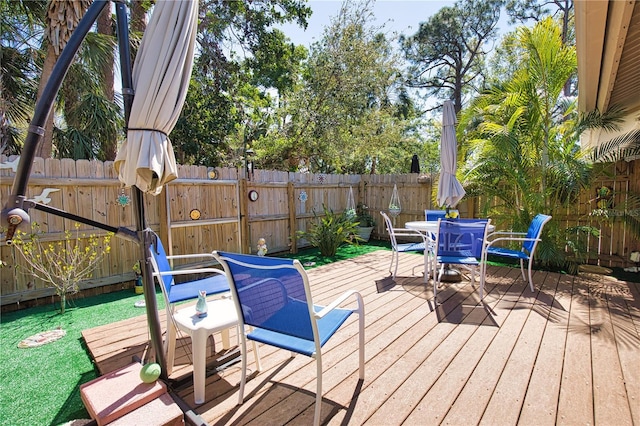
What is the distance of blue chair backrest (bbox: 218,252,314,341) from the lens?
1681 mm

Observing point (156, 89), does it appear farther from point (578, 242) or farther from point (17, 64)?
point (578, 242)

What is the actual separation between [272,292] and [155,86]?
125 centimetres

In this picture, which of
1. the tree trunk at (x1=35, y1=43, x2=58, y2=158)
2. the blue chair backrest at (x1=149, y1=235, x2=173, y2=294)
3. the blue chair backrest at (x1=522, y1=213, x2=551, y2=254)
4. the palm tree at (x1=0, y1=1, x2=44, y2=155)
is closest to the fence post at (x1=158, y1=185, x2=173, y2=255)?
the tree trunk at (x1=35, y1=43, x2=58, y2=158)

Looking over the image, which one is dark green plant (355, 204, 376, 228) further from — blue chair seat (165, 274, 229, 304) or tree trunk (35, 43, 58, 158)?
tree trunk (35, 43, 58, 158)

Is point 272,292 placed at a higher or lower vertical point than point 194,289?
higher

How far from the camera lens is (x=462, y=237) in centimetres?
356

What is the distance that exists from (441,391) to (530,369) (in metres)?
0.73

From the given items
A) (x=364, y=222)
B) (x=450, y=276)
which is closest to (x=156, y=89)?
(x=450, y=276)

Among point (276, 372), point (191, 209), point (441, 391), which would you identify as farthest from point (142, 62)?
point (191, 209)

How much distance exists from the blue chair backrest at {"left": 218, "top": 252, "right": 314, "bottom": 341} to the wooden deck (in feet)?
1.66

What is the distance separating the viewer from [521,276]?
14.8 ft

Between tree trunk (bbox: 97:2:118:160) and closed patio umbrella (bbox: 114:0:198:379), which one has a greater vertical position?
tree trunk (bbox: 97:2:118:160)

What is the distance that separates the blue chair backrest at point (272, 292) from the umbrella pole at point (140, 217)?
0.49 m

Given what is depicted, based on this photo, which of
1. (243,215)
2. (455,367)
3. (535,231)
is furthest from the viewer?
(243,215)
